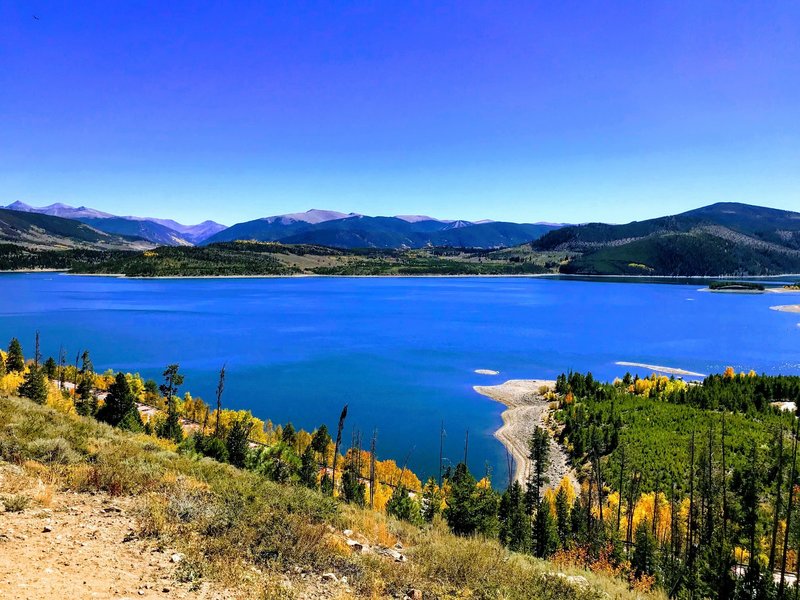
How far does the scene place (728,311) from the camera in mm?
142000

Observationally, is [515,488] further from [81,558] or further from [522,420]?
[81,558]

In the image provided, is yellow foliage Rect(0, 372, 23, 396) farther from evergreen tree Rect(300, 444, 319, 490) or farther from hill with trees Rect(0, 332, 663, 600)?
hill with trees Rect(0, 332, 663, 600)

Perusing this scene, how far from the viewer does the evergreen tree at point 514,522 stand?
24553 mm

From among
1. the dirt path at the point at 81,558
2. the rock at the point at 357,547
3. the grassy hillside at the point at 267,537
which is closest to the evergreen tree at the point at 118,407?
the grassy hillside at the point at 267,537

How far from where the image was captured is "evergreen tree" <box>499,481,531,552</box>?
80.6ft

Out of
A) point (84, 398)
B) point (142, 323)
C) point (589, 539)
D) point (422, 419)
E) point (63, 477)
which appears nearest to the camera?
point (63, 477)

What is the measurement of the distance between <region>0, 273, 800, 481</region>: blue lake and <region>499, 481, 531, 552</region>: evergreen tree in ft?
27.5

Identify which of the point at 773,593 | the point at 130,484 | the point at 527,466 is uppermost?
the point at 130,484

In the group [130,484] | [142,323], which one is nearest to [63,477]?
Answer: [130,484]

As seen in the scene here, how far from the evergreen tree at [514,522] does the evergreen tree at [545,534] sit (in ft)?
1.83

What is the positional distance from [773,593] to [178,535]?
15.6 m

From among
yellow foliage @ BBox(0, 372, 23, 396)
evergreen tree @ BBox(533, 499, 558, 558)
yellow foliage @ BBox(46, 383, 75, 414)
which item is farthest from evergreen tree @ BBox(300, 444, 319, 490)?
yellow foliage @ BBox(0, 372, 23, 396)

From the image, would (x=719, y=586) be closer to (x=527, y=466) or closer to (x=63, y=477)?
(x=63, y=477)

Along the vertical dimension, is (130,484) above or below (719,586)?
above
